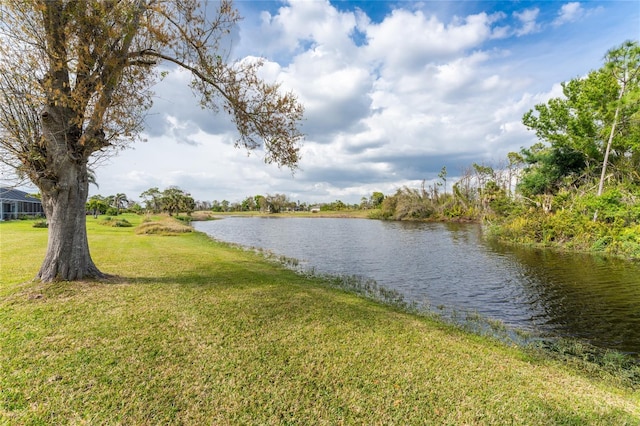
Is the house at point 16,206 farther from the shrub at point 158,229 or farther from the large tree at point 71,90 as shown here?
the large tree at point 71,90

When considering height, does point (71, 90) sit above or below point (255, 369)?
above

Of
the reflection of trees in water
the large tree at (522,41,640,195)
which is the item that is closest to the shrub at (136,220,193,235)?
the reflection of trees in water

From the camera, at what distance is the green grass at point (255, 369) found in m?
3.45

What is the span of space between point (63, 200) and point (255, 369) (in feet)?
22.0

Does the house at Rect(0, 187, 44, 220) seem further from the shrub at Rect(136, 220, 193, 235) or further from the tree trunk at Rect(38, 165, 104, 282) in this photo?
the tree trunk at Rect(38, 165, 104, 282)

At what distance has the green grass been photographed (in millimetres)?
3445

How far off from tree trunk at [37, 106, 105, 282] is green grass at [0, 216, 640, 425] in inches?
19.9

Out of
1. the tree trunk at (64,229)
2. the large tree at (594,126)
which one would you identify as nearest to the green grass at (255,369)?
the tree trunk at (64,229)

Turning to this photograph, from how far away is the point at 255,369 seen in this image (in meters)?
4.22

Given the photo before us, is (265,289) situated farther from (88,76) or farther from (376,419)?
(88,76)

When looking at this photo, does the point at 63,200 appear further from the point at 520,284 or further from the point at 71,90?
the point at 520,284

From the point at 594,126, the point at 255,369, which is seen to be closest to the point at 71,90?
the point at 255,369

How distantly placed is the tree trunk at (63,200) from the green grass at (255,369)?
1.66 feet

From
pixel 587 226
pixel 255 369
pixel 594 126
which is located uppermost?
pixel 594 126
